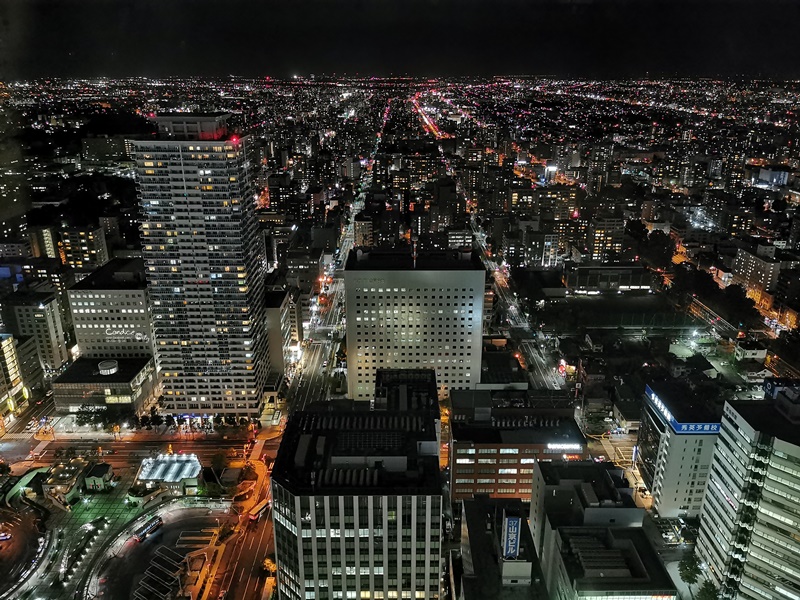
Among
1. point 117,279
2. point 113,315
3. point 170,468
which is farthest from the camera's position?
point 117,279

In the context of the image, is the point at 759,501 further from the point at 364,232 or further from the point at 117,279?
the point at 364,232

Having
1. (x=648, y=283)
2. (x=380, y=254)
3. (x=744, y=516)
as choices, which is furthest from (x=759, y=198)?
(x=744, y=516)

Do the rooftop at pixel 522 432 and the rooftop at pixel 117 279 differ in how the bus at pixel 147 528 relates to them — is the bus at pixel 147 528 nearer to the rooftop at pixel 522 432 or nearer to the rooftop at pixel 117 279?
the rooftop at pixel 522 432

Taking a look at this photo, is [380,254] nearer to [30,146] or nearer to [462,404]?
[462,404]

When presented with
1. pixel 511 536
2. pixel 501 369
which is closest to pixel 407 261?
pixel 501 369

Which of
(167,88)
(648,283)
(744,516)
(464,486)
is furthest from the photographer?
(648,283)

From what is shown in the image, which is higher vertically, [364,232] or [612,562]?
[612,562]

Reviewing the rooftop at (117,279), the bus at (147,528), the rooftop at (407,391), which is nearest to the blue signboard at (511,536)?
the rooftop at (407,391)
